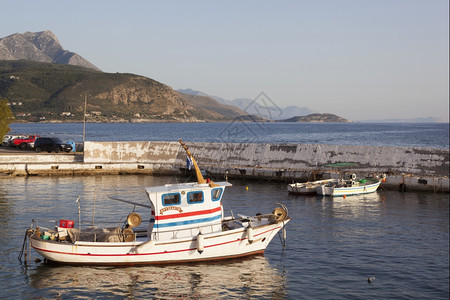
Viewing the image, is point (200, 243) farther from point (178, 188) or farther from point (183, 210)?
point (178, 188)

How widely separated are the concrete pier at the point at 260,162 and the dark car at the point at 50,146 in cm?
726

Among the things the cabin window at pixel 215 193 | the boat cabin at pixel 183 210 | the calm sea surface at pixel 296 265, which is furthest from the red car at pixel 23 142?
the cabin window at pixel 215 193

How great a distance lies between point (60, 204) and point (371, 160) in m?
31.6

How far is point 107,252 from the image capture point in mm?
23547

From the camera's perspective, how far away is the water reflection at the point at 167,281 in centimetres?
2061

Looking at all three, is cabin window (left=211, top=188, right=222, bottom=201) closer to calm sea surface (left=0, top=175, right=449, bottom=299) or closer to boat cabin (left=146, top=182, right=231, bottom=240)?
boat cabin (left=146, top=182, right=231, bottom=240)

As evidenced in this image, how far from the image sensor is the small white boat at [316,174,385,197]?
1709 inches

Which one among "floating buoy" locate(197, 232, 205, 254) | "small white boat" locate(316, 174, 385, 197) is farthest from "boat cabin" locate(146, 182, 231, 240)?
"small white boat" locate(316, 174, 385, 197)

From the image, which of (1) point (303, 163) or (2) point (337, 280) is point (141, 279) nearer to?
(2) point (337, 280)

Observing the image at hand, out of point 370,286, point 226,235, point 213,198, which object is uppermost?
point 213,198

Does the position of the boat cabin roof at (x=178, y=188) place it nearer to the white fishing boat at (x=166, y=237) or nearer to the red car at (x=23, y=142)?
the white fishing boat at (x=166, y=237)

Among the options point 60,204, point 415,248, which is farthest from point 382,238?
point 60,204

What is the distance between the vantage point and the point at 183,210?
2425cm

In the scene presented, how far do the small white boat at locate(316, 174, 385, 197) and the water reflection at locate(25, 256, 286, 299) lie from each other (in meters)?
20.0
